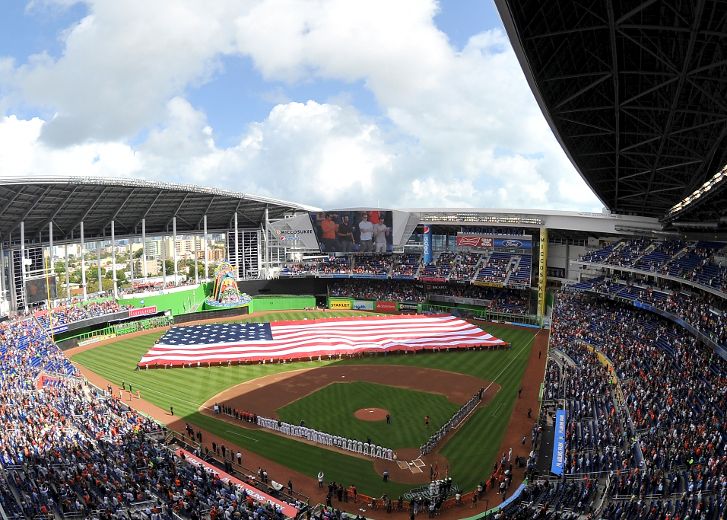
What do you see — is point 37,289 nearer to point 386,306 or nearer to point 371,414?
point 371,414

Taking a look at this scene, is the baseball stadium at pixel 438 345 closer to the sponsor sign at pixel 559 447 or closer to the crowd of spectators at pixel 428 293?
the sponsor sign at pixel 559 447

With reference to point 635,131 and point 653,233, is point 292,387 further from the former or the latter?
point 653,233

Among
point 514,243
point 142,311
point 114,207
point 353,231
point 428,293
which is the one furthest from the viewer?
point 353,231

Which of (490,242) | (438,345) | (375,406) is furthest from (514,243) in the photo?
(375,406)

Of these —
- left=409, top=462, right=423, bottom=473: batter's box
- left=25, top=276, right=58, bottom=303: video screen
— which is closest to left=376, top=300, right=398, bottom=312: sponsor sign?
left=25, top=276, right=58, bottom=303: video screen

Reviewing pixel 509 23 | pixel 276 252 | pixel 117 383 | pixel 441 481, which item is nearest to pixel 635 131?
pixel 509 23
